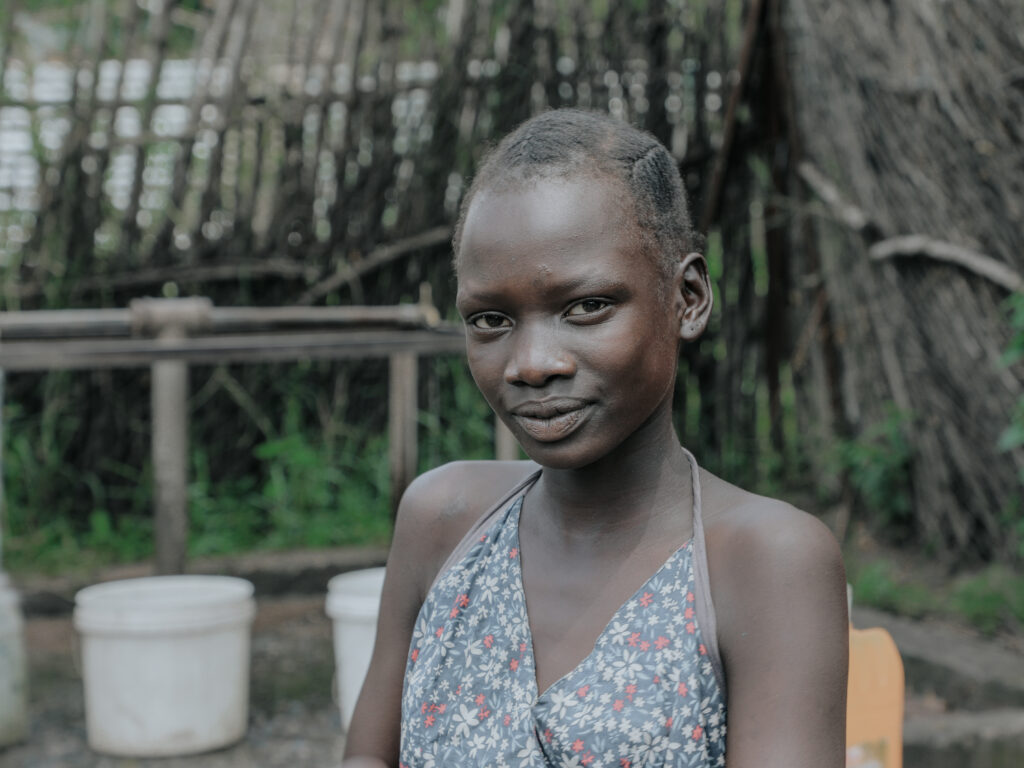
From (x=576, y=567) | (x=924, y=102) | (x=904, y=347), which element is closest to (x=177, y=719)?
(x=576, y=567)

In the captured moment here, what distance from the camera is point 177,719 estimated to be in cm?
310

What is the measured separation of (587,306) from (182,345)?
2238 mm

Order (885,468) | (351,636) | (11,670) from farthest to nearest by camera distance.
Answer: (885,468)
(11,670)
(351,636)

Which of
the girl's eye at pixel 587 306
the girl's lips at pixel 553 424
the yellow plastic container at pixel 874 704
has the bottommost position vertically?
the yellow plastic container at pixel 874 704

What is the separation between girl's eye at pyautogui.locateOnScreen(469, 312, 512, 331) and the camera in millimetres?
1323

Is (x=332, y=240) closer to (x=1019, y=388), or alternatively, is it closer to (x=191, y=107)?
(x=191, y=107)

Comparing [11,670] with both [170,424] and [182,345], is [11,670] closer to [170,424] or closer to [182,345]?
[170,424]

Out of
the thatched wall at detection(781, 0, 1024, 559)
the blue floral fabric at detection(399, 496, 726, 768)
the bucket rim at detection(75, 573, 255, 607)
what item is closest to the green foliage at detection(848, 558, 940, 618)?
the thatched wall at detection(781, 0, 1024, 559)

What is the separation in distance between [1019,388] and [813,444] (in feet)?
4.17

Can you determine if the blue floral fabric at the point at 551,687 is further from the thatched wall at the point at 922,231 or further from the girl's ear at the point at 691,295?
the thatched wall at the point at 922,231

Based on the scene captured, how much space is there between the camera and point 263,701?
3.62m

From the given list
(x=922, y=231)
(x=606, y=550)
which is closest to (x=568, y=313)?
(x=606, y=550)

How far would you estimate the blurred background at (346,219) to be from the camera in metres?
4.71

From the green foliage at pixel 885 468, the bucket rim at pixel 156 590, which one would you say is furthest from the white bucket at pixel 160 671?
the green foliage at pixel 885 468
